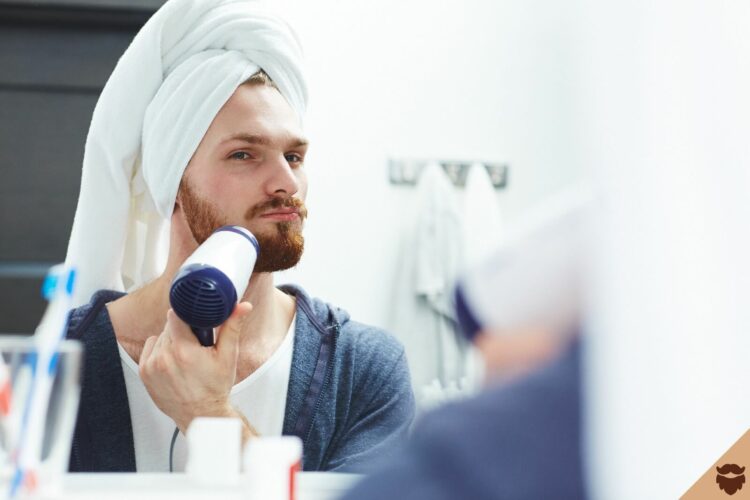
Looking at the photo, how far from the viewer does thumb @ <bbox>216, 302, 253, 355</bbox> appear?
25.0 inches

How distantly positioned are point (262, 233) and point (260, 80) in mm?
146

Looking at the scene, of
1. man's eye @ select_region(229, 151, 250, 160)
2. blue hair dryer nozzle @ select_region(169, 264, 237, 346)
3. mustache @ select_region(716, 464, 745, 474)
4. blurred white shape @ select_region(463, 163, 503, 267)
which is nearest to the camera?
mustache @ select_region(716, 464, 745, 474)

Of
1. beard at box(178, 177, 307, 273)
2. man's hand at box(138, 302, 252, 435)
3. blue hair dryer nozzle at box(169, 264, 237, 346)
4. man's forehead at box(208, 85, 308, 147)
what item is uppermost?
man's forehead at box(208, 85, 308, 147)

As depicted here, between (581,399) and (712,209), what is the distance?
0.08 m

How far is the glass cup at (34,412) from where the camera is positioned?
1.62ft

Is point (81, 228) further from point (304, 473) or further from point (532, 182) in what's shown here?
point (532, 182)

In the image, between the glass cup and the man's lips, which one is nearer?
the glass cup

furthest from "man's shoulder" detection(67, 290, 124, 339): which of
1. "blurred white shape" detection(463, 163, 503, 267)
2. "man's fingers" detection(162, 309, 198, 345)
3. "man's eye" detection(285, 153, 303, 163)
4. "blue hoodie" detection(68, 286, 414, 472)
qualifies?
"blurred white shape" detection(463, 163, 503, 267)

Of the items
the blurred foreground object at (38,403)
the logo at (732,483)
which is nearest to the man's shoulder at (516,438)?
the logo at (732,483)

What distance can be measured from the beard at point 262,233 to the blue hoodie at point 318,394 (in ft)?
0.14

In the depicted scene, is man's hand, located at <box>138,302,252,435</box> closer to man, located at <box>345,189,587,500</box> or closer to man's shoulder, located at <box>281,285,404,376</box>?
man's shoulder, located at <box>281,285,404,376</box>

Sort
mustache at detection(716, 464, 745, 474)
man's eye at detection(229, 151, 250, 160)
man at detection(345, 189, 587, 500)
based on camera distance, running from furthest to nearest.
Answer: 1. man's eye at detection(229, 151, 250, 160)
2. mustache at detection(716, 464, 745, 474)
3. man at detection(345, 189, 587, 500)

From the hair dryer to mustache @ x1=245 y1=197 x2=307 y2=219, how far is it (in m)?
0.08

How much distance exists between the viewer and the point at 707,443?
0.77 feet
